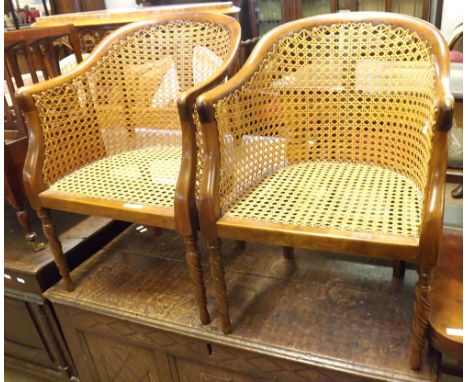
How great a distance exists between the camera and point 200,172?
40.8 inches

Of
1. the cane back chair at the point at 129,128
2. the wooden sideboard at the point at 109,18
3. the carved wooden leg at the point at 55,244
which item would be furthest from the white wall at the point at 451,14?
the carved wooden leg at the point at 55,244

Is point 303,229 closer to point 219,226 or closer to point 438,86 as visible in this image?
point 219,226

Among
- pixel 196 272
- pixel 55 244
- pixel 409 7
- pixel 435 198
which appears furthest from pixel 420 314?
pixel 409 7

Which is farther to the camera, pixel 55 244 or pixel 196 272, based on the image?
pixel 55 244

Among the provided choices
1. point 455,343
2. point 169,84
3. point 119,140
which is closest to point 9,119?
point 119,140

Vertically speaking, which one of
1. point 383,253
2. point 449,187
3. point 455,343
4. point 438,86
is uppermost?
point 438,86

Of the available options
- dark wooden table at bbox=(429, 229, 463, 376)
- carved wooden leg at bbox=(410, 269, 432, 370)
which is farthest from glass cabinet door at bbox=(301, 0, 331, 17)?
carved wooden leg at bbox=(410, 269, 432, 370)

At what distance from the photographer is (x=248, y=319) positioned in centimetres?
118

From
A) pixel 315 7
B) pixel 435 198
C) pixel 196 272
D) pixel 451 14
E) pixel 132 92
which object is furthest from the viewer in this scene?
pixel 315 7

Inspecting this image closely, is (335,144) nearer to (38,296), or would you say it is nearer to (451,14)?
(38,296)

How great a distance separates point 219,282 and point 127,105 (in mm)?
744

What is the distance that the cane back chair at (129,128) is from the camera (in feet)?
3.64

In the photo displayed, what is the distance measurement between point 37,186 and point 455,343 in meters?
1.12

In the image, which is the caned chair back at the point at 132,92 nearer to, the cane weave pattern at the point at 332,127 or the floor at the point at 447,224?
the cane weave pattern at the point at 332,127
